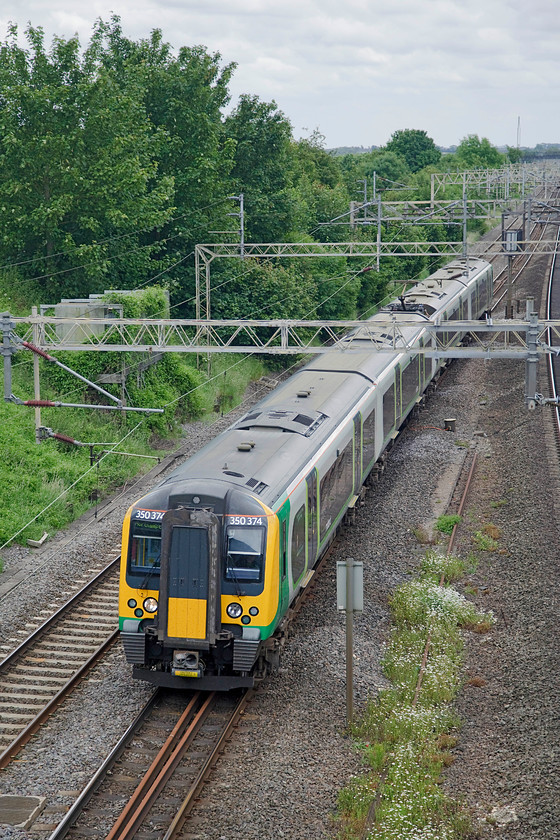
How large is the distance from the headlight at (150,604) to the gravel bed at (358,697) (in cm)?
125

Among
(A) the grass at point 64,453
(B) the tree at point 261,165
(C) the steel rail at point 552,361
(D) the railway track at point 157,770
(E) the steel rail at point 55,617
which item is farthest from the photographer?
(B) the tree at point 261,165

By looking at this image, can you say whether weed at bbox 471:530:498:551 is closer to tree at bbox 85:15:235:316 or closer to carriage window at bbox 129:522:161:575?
carriage window at bbox 129:522:161:575

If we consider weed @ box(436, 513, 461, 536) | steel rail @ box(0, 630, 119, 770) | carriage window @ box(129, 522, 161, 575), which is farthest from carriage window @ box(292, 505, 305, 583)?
weed @ box(436, 513, 461, 536)

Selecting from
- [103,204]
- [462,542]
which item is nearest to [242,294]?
[103,204]

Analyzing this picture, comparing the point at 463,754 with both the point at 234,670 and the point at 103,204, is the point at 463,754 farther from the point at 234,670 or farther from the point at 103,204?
the point at 103,204

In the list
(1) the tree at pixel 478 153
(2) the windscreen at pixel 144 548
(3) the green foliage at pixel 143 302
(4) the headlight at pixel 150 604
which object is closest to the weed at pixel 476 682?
(4) the headlight at pixel 150 604

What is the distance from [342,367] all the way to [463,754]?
440 inches

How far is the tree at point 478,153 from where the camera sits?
97125mm

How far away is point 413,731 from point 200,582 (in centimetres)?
311

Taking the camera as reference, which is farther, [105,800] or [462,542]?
[462,542]

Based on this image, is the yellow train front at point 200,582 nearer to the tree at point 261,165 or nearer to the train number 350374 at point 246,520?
the train number 350374 at point 246,520

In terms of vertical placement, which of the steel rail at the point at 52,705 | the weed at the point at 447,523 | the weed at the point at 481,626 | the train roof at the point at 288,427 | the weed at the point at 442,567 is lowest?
the weed at the point at 481,626

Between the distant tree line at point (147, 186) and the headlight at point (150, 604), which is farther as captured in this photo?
the distant tree line at point (147, 186)

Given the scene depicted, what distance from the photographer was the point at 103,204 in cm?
3084
